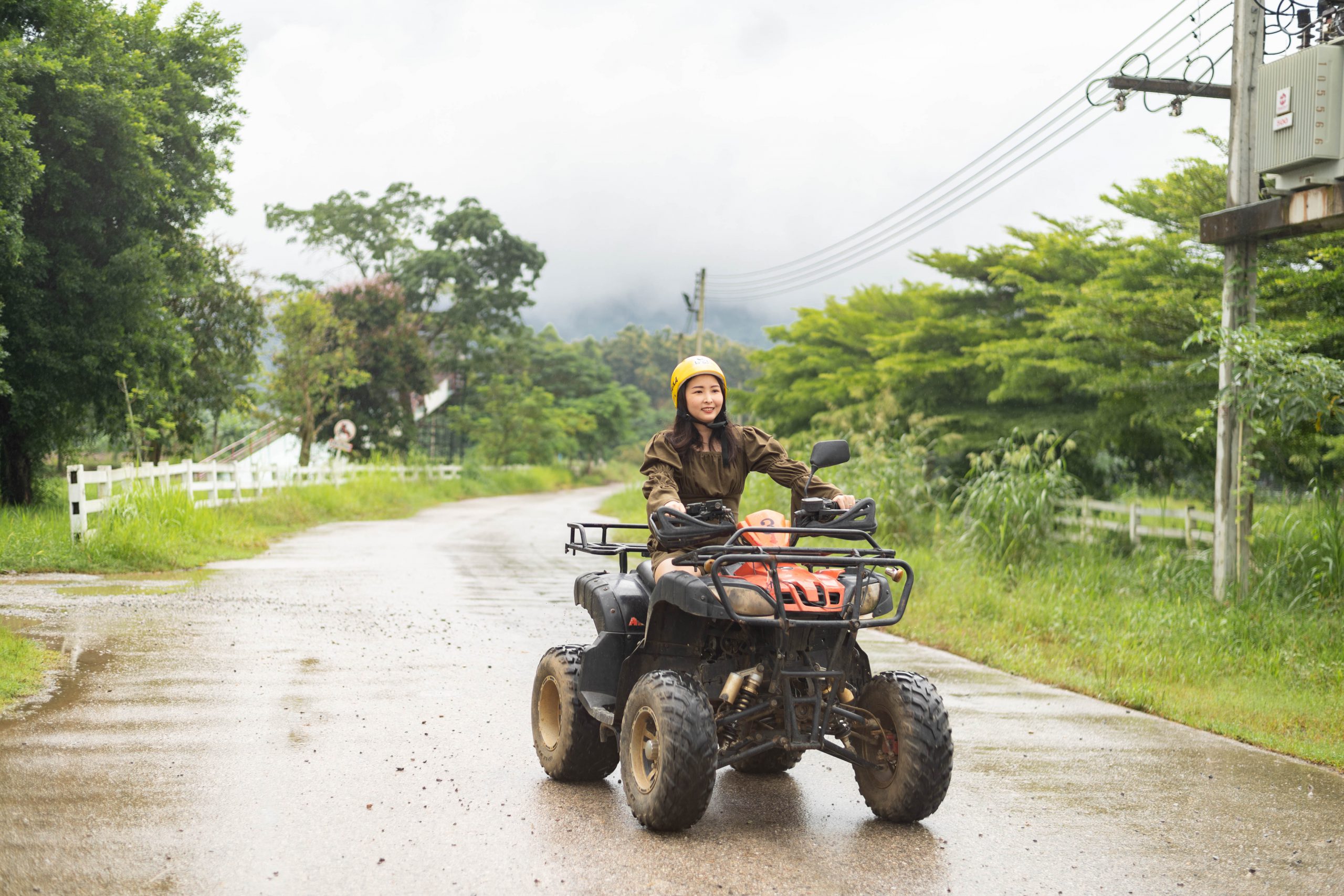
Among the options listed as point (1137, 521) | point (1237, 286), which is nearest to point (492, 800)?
point (1237, 286)

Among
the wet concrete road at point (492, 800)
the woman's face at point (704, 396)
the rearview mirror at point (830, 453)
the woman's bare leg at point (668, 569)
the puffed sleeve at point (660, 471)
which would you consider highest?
the woman's face at point (704, 396)

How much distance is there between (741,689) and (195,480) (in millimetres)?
21457

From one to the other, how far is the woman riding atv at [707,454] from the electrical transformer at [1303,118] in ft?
21.6

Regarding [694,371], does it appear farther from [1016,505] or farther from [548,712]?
[1016,505]

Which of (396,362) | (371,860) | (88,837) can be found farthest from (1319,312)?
(396,362)

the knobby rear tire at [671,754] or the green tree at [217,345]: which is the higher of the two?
the green tree at [217,345]

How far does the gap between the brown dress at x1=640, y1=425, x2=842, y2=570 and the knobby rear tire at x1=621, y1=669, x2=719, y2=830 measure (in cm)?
66

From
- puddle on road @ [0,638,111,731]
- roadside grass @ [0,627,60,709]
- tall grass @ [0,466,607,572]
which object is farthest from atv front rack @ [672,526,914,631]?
tall grass @ [0,466,607,572]

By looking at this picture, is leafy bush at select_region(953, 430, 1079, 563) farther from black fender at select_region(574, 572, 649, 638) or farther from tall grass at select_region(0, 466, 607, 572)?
tall grass at select_region(0, 466, 607, 572)

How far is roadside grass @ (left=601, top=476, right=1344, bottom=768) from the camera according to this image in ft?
27.2

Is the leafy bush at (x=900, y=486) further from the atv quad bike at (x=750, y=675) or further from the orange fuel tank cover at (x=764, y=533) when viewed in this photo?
the orange fuel tank cover at (x=764, y=533)

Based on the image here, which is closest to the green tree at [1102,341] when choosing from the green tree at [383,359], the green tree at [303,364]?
the green tree at [303,364]

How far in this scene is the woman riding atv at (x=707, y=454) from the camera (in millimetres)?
5668

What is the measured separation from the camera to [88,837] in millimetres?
4816
